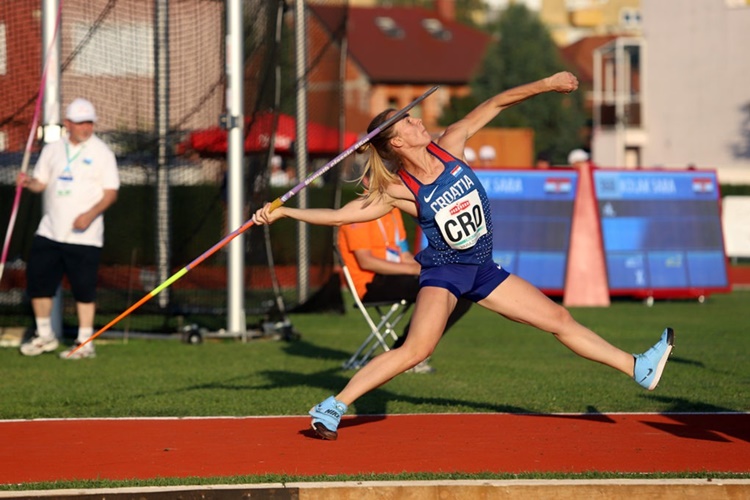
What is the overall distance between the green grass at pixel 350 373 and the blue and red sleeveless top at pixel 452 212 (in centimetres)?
170

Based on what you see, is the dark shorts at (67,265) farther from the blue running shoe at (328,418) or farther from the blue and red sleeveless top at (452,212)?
the blue and red sleeveless top at (452,212)

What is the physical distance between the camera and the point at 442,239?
8.04m

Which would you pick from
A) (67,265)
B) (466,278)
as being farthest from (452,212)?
(67,265)

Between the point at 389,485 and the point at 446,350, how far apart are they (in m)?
6.99

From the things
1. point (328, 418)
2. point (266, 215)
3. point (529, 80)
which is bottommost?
point (328, 418)

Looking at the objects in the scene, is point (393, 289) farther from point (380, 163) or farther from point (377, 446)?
point (377, 446)

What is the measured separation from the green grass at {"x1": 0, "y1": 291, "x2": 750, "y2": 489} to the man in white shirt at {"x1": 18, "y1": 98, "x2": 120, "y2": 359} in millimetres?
728

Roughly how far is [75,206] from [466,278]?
5.68 meters

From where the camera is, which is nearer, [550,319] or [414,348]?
[414,348]

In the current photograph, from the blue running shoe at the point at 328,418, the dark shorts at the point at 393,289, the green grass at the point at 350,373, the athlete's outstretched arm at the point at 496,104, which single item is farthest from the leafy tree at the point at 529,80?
the blue running shoe at the point at 328,418

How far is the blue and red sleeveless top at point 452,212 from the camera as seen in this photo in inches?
313

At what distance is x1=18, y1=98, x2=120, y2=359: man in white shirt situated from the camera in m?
12.7

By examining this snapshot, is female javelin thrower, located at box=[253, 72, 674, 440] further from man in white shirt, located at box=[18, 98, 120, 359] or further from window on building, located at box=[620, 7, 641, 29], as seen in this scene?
window on building, located at box=[620, 7, 641, 29]

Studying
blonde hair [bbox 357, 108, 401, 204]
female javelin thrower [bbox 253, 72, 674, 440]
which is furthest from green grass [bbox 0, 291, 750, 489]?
blonde hair [bbox 357, 108, 401, 204]
